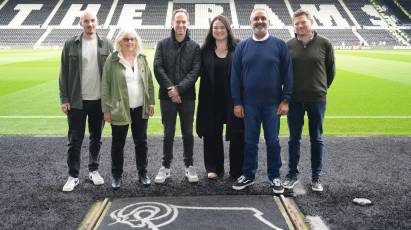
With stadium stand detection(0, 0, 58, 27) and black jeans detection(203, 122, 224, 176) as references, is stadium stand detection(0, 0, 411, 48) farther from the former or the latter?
black jeans detection(203, 122, 224, 176)

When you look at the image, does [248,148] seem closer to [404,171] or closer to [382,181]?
[382,181]

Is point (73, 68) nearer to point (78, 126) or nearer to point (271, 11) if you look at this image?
point (78, 126)

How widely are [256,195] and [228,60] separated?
1.61m

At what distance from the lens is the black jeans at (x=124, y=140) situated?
5.12 m

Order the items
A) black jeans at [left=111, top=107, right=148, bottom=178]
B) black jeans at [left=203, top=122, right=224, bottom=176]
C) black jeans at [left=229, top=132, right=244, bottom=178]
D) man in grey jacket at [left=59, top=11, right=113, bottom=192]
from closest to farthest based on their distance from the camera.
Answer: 1. man in grey jacket at [left=59, top=11, right=113, bottom=192]
2. black jeans at [left=111, top=107, right=148, bottom=178]
3. black jeans at [left=229, top=132, right=244, bottom=178]
4. black jeans at [left=203, top=122, right=224, bottom=176]

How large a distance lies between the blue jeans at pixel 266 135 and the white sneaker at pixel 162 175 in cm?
98

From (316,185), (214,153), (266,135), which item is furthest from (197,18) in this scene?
(316,185)

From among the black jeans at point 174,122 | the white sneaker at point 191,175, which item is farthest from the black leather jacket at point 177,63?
the white sneaker at point 191,175

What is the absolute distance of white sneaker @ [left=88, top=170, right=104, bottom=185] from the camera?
207 inches

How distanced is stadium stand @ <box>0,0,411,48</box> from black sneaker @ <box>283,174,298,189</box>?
1511 inches

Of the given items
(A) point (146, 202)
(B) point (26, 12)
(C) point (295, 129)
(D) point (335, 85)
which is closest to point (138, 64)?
(A) point (146, 202)

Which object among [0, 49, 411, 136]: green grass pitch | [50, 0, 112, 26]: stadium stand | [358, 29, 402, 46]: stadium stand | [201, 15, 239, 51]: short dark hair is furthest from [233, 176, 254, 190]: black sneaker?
[50, 0, 112, 26]: stadium stand

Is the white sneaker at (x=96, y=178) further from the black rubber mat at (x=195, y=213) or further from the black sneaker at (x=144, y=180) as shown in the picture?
the black rubber mat at (x=195, y=213)

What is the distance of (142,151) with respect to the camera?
17.3ft
